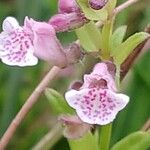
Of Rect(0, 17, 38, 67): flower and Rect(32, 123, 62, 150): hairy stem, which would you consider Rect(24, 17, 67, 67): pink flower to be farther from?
Rect(32, 123, 62, 150): hairy stem

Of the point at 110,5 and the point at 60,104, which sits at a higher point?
the point at 110,5

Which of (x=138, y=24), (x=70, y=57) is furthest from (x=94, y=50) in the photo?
(x=138, y=24)

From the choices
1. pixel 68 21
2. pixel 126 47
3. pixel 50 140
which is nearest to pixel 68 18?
pixel 68 21

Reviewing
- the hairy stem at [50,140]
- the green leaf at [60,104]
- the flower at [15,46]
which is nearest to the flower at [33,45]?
the flower at [15,46]

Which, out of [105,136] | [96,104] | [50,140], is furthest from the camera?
[50,140]

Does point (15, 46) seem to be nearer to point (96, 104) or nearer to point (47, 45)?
point (47, 45)

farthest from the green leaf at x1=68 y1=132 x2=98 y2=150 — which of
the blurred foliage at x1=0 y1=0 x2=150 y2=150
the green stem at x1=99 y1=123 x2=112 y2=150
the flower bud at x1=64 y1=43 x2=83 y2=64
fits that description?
the blurred foliage at x1=0 y1=0 x2=150 y2=150

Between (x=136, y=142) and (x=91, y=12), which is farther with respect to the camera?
(x=136, y=142)
